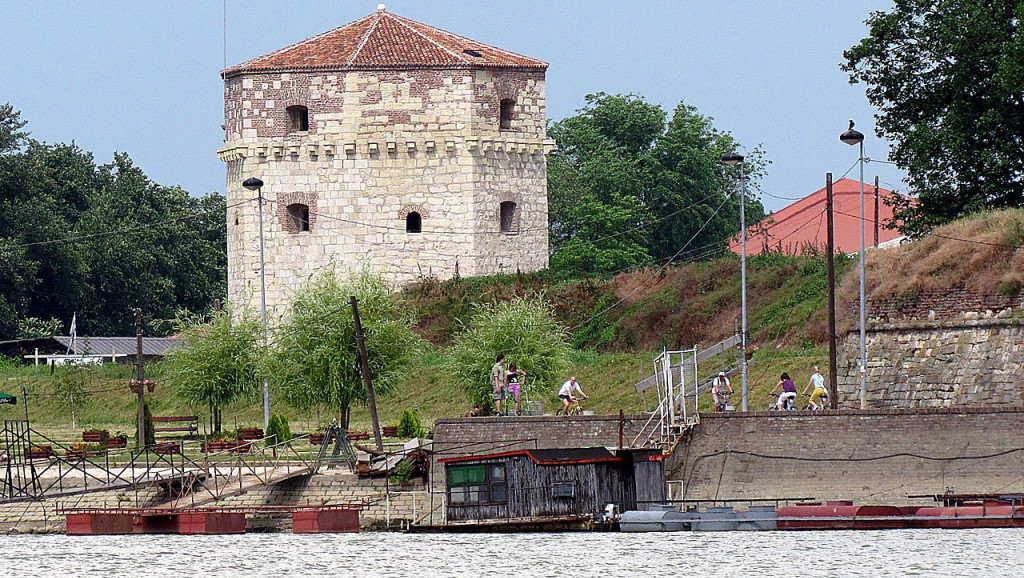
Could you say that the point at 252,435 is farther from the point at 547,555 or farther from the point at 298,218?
the point at 298,218

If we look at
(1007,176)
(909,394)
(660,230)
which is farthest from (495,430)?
(660,230)

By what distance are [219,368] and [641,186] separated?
33085mm

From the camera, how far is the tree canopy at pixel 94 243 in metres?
90.7

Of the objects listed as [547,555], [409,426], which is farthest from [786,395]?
[409,426]

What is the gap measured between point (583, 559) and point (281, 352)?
736 inches

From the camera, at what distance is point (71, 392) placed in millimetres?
65188

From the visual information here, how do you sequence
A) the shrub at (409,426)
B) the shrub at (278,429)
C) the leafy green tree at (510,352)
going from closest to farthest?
1. the shrub at (409,426)
2. the shrub at (278,429)
3. the leafy green tree at (510,352)

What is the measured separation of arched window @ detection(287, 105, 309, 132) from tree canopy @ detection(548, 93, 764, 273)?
1550cm

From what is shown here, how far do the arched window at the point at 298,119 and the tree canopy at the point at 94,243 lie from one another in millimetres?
24601

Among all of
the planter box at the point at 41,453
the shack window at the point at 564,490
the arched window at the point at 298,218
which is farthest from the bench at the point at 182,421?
the shack window at the point at 564,490

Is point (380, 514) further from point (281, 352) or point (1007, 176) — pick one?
point (1007, 176)

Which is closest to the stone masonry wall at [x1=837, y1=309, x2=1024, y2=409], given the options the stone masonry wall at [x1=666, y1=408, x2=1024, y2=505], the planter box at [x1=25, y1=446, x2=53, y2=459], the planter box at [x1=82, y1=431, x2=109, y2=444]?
the stone masonry wall at [x1=666, y1=408, x2=1024, y2=505]

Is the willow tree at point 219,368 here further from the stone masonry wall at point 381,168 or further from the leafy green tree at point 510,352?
the stone masonry wall at point 381,168

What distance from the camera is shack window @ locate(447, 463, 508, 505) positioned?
4075cm
